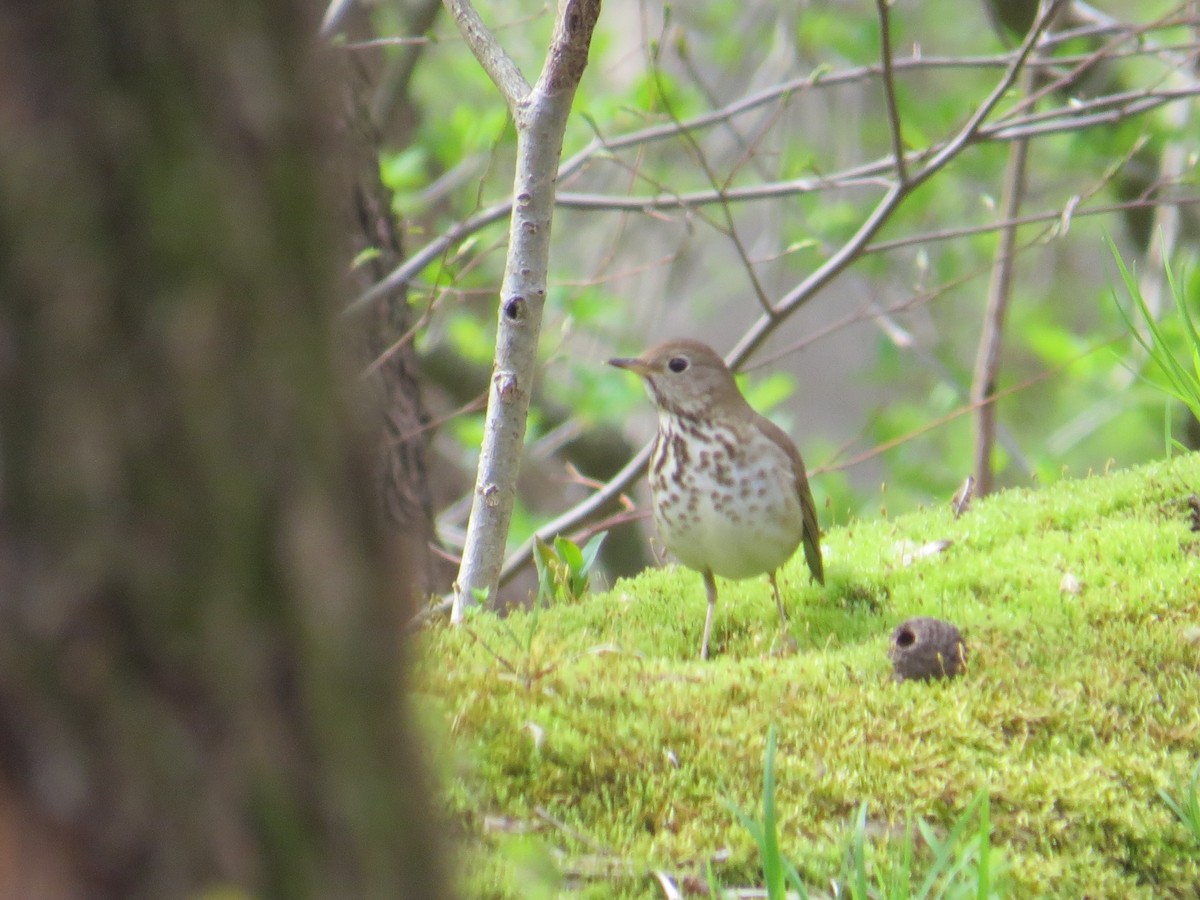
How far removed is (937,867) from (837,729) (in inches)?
29.9

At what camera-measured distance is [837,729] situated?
263 centimetres

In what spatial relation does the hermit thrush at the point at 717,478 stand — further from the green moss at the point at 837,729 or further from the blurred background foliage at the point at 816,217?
the blurred background foliage at the point at 816,217

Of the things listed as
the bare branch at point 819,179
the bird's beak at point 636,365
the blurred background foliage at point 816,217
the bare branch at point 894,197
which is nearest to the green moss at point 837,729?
the bird's beak at point 636,365

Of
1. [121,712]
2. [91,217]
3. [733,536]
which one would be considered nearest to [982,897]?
[121,712]

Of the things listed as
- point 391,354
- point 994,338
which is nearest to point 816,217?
point 994,338

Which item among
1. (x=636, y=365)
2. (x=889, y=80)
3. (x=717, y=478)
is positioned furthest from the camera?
(x=636, y=365)

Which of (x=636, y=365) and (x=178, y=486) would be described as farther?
(x=636, y=365)

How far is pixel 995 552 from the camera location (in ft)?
12.2

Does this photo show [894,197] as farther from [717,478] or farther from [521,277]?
[521,277]

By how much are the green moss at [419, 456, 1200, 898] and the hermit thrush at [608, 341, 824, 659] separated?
0.75 ft

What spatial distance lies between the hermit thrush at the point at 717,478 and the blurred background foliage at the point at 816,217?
73 cm

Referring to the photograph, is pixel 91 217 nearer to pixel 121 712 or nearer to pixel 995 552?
pixel 121 712

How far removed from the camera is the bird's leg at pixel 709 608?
3.40 meters

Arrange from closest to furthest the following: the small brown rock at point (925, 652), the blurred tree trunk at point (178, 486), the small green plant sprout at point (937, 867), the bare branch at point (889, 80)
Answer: the blurred tree trunk at point (178, 486)
the small green plant sprout at point (937, 867)
the small brown rock at point (925, 652)
the bare branch at point (889, 80)
